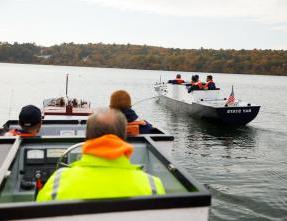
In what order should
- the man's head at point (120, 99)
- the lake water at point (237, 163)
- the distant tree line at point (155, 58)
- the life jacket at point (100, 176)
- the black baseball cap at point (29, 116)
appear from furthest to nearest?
the distant tree line at point (155, 58)
the lake water at point (237, 163)
the man's head at point (120, 99)
the black baseball cap at point (29, 116)
the life jacket at point (100, 176)

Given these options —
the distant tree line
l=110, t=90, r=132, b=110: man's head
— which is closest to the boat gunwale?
l=110, t=90, r=132, b=110: man's head

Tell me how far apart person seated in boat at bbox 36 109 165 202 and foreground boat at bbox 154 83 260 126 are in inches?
713

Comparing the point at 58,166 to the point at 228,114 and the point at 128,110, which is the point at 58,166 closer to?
the point at 128,110

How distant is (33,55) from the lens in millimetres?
165250

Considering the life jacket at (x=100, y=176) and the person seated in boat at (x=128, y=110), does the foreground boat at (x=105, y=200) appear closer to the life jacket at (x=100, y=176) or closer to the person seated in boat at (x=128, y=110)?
the life jacket at (x=100, y=176)

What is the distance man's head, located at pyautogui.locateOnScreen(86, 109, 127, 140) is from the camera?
2.95 m

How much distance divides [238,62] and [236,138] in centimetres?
14010

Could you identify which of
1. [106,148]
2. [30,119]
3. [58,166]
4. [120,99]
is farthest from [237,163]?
[106,148]

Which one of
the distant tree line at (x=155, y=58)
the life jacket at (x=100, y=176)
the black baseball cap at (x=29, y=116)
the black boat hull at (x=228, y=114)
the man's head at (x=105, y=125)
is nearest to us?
the life jacket at (x=100, y=176)

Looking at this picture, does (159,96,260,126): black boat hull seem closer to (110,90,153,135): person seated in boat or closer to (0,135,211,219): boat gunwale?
(110,90,153,135): person seated in boat

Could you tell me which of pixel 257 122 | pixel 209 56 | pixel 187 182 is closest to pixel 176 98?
pixel 257 122

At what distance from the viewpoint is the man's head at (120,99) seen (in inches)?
220

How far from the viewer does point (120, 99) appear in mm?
5641

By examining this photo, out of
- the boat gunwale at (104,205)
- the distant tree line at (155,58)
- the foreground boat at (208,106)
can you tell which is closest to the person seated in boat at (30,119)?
the boat gunwale at (104,205)
